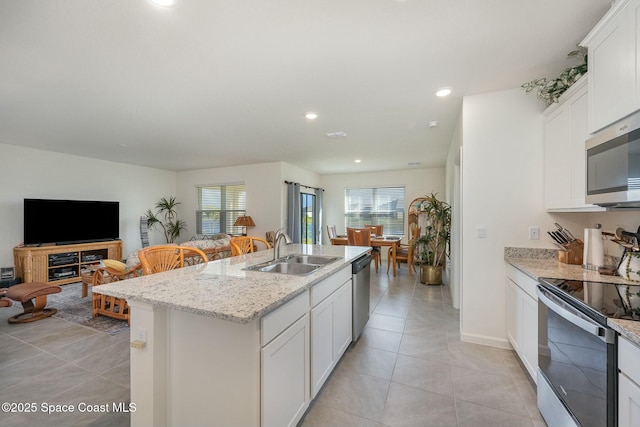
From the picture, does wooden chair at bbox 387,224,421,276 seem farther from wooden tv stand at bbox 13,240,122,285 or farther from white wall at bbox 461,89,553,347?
wooden tv stand at bbox 13,240,122,285

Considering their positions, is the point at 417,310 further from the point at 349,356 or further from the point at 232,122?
the point at 232,122

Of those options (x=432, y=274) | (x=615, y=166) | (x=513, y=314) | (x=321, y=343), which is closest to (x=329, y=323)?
(x=321, y=343)

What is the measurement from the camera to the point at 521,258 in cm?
244

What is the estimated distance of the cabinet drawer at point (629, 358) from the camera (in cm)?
99

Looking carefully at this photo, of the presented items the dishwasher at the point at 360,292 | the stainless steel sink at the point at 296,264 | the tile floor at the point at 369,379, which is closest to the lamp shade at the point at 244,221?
the tile floor at the point at 369,379

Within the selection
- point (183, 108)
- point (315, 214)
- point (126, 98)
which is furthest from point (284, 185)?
point (126, 98)

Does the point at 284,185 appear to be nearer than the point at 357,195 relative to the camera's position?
Yes

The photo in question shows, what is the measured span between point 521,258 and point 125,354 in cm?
373

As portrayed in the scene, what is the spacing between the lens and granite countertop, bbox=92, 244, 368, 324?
1.18 m

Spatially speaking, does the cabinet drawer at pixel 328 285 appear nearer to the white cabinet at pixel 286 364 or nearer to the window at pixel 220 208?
the white cabinet at pixel 286 364

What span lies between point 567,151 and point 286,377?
2.58 metres

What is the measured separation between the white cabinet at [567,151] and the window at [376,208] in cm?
476

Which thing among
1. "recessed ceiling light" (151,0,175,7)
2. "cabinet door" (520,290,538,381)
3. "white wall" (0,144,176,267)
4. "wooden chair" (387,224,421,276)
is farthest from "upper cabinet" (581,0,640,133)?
"white wall" (0,144,176,267)

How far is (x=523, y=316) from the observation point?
80.8 inches
